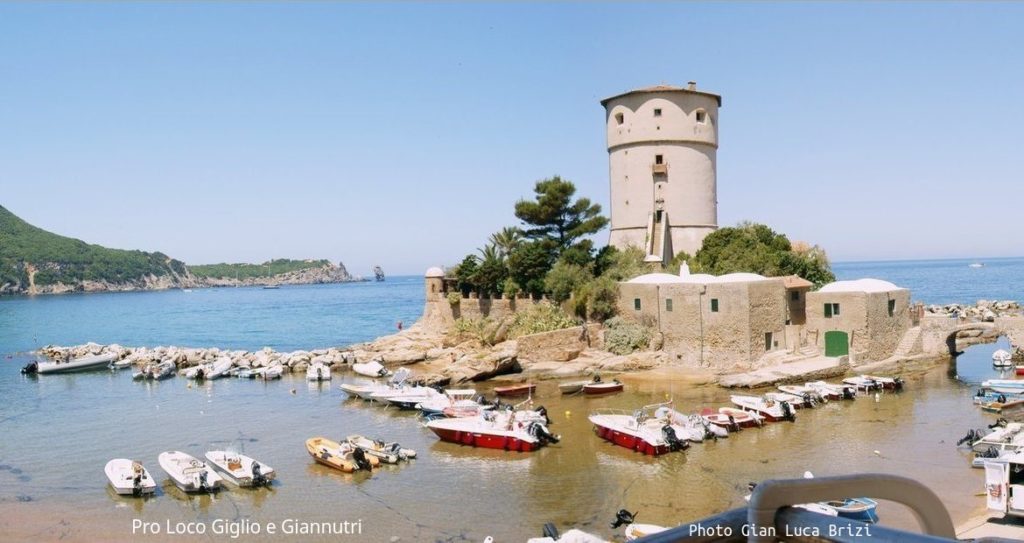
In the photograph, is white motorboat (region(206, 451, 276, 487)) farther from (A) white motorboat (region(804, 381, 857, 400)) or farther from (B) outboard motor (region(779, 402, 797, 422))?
(A) white motorboat (region(804, 381, 857, 400))

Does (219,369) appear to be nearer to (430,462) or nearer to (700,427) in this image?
(430,462)

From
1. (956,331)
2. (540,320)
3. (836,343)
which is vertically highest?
(540,320)

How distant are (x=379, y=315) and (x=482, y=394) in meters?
66.7

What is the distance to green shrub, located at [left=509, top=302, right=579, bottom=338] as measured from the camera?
35.2 m

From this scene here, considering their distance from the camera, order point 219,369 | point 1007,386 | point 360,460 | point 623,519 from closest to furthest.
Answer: point 623,519 → point 360,460 → point 1007,386 → point 219,369

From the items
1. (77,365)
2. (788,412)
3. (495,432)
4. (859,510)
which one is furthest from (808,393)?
(77,365)

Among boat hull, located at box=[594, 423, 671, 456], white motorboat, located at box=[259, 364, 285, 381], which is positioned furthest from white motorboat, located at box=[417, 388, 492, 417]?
white motorboat, located at box=[259, 364, 285, 381]

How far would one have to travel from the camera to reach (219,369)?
124ft

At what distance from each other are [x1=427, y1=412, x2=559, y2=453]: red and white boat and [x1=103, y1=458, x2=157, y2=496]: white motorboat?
7.92 metres

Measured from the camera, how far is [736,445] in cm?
2056

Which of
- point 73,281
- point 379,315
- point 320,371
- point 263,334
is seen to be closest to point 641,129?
point 320,371

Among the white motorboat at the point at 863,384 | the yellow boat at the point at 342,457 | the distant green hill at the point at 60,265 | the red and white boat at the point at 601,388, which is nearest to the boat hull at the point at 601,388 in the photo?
the red and white boat at the point at 601,388

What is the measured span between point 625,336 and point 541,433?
1319cm

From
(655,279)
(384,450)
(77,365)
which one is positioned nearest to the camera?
(384,450)
